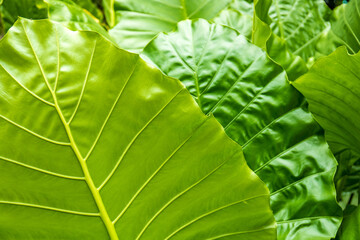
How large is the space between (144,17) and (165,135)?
60 cm

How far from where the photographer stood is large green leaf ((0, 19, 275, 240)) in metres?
0.46

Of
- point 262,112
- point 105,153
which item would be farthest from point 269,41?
point 105,153

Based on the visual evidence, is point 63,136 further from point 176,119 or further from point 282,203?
point 282,203

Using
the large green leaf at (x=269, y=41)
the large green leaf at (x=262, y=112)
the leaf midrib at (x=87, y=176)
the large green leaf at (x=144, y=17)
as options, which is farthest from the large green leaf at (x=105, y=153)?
the large green leaf at (x=144, y=17)

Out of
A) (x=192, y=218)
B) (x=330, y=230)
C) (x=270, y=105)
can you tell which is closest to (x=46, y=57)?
(x=192, y=218)

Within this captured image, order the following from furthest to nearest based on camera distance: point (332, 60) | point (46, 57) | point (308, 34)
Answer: point (308, 34)
point (332, 60)
point (46, 57)

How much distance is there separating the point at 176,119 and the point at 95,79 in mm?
119

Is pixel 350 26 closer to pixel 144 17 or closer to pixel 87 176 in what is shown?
pixel 144 17

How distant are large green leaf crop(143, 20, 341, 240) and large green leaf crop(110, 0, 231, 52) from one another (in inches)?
11.8

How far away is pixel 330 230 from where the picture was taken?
2.22 ft

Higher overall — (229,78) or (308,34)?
(229,78)

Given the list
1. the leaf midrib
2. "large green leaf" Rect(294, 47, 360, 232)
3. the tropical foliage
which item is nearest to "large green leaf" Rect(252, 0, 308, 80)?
the tropical foliage

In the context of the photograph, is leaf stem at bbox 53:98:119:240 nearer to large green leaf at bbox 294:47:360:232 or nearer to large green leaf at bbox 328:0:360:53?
large green leaf at bbox 294:47:360:232

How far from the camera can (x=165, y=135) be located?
1.68ft
